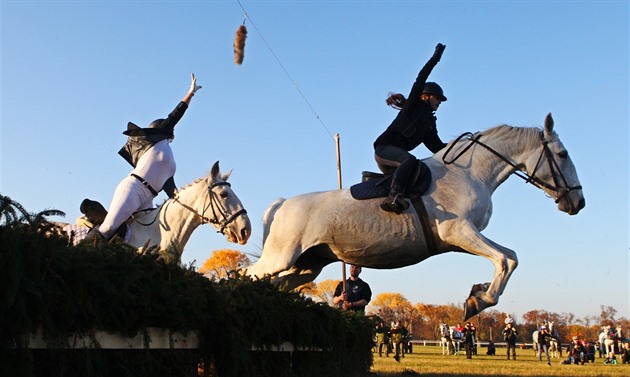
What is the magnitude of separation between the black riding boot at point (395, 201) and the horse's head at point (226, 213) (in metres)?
2.05

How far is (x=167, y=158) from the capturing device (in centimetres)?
1023

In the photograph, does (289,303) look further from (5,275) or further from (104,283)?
(5,275)

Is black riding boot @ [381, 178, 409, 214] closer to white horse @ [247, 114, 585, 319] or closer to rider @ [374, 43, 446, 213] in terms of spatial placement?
rider @ [374, 43, 446, 213]

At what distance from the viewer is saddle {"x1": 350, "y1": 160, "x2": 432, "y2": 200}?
344 inches

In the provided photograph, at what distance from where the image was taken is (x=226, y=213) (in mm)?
9828

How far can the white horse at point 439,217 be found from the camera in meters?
8.52

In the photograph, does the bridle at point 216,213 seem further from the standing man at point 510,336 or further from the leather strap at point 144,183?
the standing man at point 510,336

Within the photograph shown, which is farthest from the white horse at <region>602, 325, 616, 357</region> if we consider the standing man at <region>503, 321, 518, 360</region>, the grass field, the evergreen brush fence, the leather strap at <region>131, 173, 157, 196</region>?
the evergreen brush fence

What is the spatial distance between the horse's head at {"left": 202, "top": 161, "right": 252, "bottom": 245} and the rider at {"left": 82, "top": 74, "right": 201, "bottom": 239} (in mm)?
708

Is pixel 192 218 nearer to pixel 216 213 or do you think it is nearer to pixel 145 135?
pixel 216 213

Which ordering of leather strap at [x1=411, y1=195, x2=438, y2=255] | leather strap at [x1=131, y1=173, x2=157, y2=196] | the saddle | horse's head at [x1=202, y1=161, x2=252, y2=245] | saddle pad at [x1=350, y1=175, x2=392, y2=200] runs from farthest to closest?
leather strap at [x1=131, y1=173, x2=157, y2=196] < horse's head at [x1=202, y1=161, x2=252, y2=245] < saddle pad at [x1=350, y1=175, x2=392, y2=200] < the saddle < leather strap at [x1=411, y1=195, x2=438, y2=255]

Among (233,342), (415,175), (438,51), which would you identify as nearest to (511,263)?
(415,175)

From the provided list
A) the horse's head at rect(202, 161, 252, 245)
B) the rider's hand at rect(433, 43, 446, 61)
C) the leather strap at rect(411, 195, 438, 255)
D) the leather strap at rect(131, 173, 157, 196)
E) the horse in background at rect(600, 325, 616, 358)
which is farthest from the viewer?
the horse in background at rect(600, 325, 616, 358)

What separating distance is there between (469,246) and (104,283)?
530 centimetres
